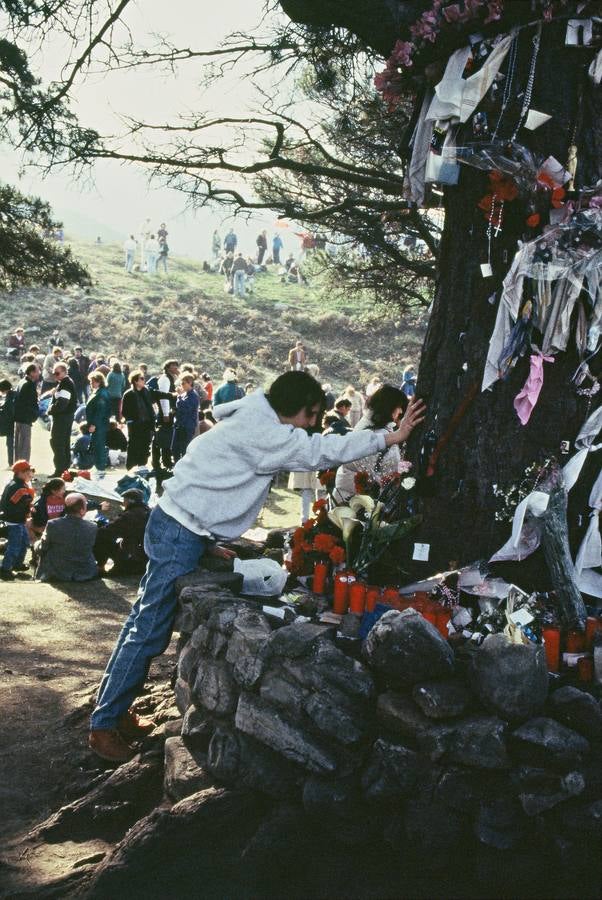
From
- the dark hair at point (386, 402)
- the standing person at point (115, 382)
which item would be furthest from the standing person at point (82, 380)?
the dark hair at point (386, 402)

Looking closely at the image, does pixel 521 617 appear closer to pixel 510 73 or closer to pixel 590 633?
pixel 590 633

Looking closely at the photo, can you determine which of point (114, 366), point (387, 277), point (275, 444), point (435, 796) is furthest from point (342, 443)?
point (114, 366)

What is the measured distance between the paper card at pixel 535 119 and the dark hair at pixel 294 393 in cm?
162

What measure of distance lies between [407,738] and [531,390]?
1.81m

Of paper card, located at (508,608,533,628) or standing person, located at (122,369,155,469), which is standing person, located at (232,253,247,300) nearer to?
standing person, located at (122,369,155,469)

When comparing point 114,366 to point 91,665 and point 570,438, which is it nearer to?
point 91,665

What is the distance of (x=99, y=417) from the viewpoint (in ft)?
50.8

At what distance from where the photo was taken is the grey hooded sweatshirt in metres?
4.45

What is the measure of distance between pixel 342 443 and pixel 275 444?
1.08ft

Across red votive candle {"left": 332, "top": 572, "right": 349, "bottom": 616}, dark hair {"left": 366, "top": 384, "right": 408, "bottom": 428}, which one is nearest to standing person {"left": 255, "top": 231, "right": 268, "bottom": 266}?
dark hair {"left": 366, "top": 384, "right": 408, "bottom": 428}

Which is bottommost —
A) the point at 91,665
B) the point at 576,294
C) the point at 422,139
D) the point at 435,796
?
the point at 91,665

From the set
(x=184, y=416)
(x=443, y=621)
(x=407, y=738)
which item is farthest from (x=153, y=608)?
(x=184, y=416)

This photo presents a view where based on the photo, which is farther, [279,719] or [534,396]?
[534,396]

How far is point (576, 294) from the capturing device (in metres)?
4.38
